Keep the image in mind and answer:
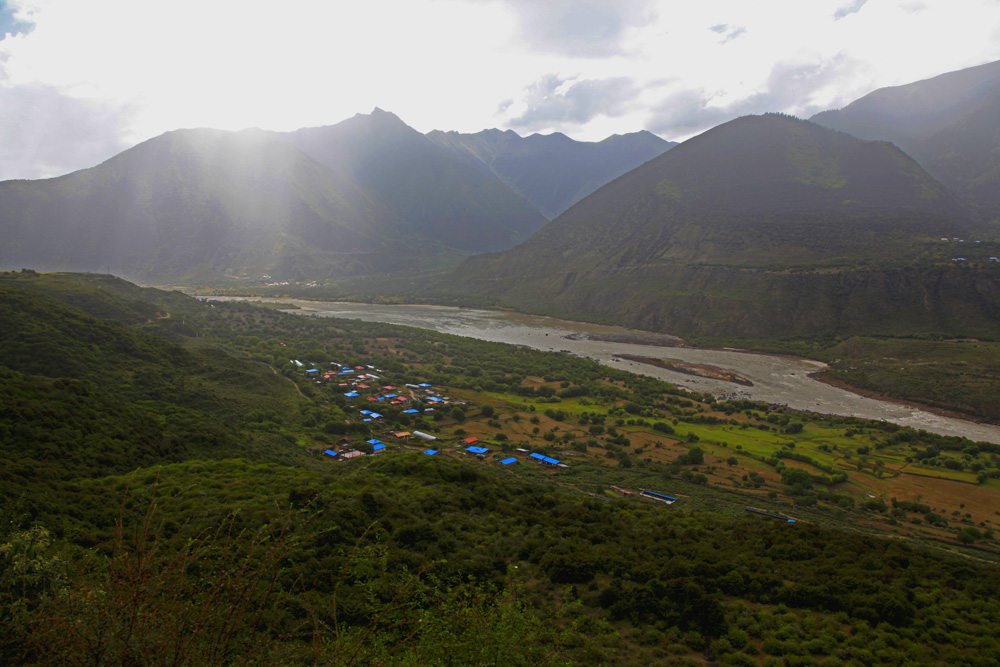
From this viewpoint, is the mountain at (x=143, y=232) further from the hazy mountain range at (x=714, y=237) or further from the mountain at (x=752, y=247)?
the mountain at (x=752, y=247)

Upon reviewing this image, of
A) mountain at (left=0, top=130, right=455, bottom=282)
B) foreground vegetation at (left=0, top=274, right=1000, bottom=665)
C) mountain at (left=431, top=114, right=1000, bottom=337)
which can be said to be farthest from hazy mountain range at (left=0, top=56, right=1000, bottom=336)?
foreground vegetation at (left=0, top=274, right=1000, bottom=665)

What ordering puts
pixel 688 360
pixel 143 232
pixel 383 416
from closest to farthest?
pixel 383 416
pixel 688 360
pixel 143 232

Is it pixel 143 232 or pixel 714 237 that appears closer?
pixel 714 237

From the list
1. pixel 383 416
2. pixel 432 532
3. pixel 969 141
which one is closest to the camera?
pixel 432 532

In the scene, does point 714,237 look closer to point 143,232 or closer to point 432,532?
point 432,532

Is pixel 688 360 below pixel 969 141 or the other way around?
below

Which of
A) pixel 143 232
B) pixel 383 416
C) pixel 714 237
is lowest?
pixel 383 416

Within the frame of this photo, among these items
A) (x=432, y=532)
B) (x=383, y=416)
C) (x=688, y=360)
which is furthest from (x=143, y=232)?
(x=432, y=532)
